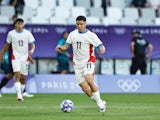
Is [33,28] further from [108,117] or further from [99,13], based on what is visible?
[108,117]

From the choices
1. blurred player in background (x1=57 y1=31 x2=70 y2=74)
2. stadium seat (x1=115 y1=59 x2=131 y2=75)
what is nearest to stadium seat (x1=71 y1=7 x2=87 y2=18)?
blurred player in background (x1=57 y1=31 x2=70 y2=74)

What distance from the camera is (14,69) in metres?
21.4

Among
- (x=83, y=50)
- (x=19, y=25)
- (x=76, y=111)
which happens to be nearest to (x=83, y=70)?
(x=83, y=50)

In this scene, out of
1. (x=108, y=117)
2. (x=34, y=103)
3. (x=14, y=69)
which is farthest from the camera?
(x=14, y=69)

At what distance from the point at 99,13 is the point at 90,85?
47.1 feet

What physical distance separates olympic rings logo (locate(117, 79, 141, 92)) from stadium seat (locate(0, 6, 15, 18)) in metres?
5.44

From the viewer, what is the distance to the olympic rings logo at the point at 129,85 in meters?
26.6

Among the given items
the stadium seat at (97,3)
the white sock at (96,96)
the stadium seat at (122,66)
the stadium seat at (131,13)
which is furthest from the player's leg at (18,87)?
the stadium seat at (131,13)

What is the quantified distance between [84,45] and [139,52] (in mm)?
11279

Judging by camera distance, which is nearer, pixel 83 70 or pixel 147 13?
pixel 83 70

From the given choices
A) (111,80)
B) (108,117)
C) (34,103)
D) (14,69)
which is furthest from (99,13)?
(108,117)

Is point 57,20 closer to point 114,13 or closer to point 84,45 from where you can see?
point 114,13

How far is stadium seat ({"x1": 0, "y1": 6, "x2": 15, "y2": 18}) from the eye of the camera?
93.6 feet

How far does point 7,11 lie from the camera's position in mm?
28578
